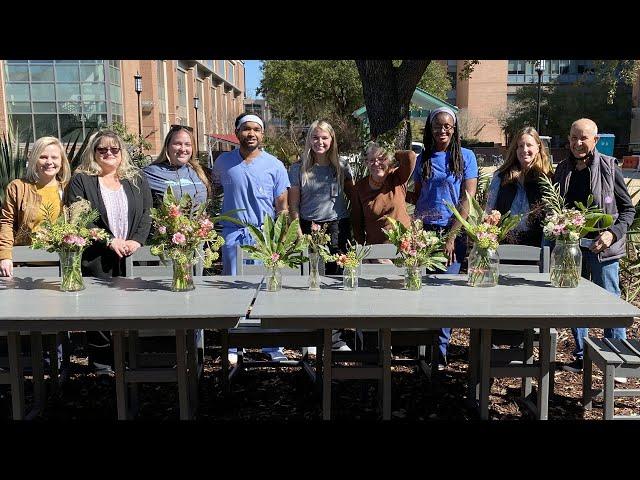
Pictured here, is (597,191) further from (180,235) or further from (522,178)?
(180,235)

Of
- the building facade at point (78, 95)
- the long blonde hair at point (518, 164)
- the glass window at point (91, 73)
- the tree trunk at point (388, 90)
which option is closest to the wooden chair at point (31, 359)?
the long blonde hair at point (518, 164)

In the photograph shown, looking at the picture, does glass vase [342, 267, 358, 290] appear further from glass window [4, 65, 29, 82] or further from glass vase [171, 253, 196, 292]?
glass window [4, 65, 29, 82]

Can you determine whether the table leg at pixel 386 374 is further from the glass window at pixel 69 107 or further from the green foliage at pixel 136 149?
the glass window at pixel 69 107

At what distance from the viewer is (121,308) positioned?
314cm

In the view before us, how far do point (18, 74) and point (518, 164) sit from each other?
90.2 ft

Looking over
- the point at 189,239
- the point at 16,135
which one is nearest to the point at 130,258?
the point at 189,239

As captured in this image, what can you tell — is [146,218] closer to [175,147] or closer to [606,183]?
[175,147]

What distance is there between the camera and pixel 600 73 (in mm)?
11016

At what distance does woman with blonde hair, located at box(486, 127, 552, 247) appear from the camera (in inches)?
167

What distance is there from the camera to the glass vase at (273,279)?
11.8 ft

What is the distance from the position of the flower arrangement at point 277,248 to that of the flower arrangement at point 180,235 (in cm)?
23

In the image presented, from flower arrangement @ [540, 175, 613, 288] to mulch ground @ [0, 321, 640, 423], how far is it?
88 centimetres

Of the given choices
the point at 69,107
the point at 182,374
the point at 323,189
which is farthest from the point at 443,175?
the point at 69,107

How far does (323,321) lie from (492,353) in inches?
54.7
